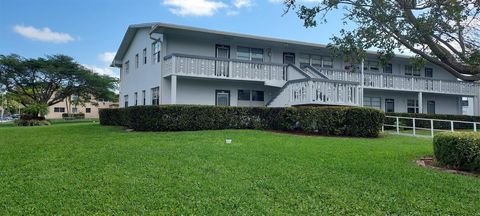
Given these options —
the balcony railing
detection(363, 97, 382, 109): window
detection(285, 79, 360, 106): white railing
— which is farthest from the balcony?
detection(363, 97, 382, 109): window

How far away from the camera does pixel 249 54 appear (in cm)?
2098

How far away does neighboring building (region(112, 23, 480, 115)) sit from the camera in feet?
57.1

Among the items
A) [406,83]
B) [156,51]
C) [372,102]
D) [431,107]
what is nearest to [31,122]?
[156,51]

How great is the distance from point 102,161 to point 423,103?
2557cm

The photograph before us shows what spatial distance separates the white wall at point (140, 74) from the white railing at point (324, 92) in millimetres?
7770

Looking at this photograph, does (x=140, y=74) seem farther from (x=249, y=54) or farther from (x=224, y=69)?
(x=249, y=54)

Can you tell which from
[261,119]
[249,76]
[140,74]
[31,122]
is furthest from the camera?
[31,122]

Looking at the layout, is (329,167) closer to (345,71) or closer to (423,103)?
(345,71)

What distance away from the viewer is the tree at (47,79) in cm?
3600

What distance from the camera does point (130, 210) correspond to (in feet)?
15.0

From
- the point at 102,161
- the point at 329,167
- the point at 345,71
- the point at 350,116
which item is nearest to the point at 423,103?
the point at 345,71

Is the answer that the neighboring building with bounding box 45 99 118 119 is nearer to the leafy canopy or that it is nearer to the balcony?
the leafy canopy

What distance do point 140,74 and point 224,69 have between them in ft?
23.3

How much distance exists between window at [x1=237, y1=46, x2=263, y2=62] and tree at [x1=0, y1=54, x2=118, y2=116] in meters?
23.3
